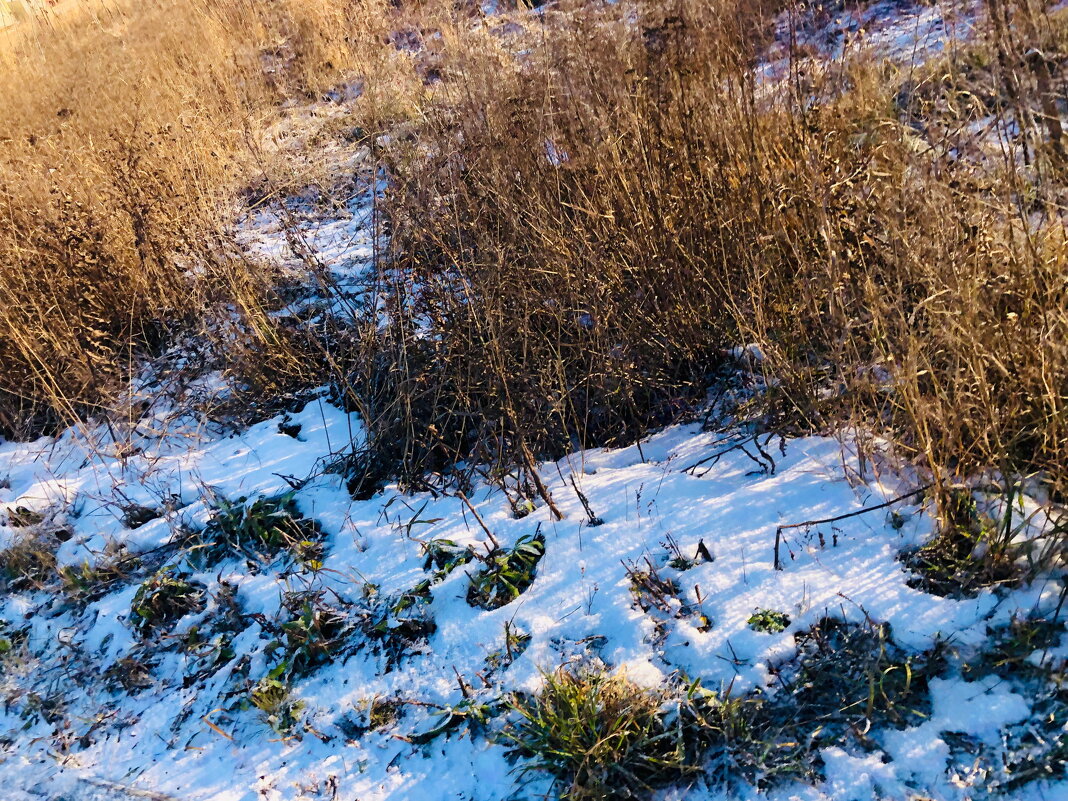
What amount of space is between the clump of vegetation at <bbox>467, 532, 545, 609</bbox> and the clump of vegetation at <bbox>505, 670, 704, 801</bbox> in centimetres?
48

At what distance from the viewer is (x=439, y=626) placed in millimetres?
2785

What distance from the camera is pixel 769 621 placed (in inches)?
94.3

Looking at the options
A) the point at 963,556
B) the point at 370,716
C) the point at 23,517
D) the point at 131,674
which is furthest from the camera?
Answer: the point at 23,517

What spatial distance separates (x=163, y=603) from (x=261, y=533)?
0.48 meters

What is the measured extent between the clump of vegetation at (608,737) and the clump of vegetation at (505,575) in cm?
48

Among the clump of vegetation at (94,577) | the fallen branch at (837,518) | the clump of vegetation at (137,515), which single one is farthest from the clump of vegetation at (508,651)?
the clump of vegetation at (137,515)

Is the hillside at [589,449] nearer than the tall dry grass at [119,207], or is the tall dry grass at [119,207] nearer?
the hillside at [589,449]

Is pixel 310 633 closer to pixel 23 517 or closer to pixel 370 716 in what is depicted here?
pixel 370 716

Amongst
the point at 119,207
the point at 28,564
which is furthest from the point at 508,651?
the point at 119,207

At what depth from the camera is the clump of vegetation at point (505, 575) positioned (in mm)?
2789

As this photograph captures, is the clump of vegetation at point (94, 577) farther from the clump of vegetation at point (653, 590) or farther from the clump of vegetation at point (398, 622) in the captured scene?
the clump of vegetation at point (653, 590)

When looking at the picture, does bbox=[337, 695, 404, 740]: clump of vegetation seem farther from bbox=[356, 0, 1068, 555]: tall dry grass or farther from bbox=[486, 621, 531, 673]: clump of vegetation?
bbox=[356, 0, 1068, 555]: tall dry grass

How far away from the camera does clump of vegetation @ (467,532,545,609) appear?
2.79 meters

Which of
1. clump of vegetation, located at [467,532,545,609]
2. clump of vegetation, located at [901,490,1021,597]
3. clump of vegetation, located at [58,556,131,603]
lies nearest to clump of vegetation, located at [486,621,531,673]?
clump of vegetation, located at [467,532,545,609]
